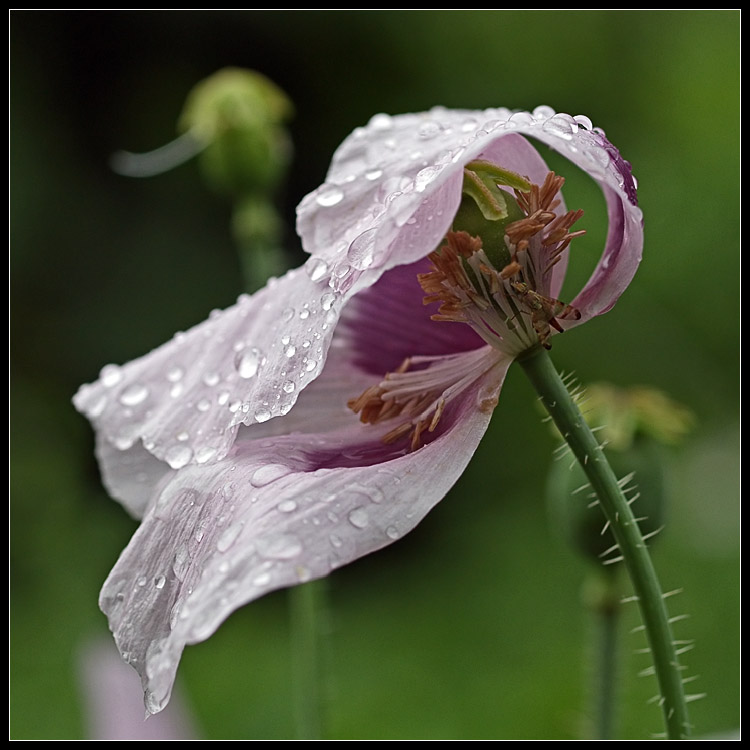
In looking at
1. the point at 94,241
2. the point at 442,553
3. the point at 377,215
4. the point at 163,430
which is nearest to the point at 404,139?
the point at 377,215

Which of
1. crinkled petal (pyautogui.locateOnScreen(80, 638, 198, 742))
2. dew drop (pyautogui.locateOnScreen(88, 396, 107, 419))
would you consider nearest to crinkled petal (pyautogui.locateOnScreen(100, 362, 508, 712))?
dew drop (pyautogui.locateOnScreen(88, 396, 107, 419))

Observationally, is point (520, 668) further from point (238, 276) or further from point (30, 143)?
point (30, 143)

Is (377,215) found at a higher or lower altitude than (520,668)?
higher

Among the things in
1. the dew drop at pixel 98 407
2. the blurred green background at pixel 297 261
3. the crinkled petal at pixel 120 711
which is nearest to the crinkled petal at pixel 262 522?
the dew drop at pixel 98 407

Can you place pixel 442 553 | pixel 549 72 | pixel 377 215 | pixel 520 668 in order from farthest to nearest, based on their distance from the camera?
pixel 549 72, pixel 442 553, pixel 520 668, pixel 377 215

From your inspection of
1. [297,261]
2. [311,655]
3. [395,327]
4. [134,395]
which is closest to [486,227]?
[395,327]

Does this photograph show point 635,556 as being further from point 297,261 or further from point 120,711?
point 297,261

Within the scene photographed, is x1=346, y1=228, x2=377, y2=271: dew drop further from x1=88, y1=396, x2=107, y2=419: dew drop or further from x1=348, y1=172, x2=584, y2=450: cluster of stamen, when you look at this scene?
x1=88, y1=396, x2=107, y2=419: dew drop
